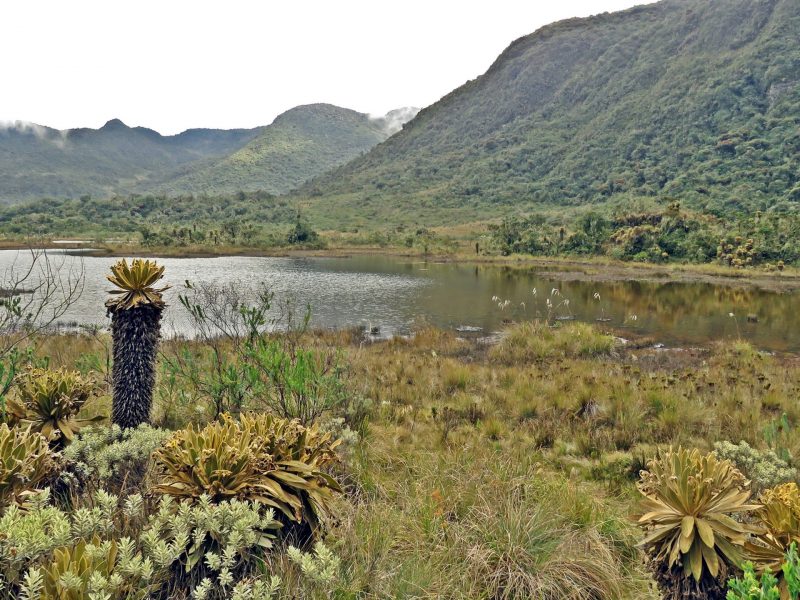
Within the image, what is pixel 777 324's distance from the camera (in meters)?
20.5

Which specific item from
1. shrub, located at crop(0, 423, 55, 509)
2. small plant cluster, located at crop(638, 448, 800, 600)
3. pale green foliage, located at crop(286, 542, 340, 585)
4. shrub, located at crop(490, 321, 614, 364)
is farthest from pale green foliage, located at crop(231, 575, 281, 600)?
shrub, located at crop(490, 321, 614, 364)

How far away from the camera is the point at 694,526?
2910mm

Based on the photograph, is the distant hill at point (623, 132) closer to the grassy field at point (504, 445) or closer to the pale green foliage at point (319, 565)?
the grassy field at point (504, 445)

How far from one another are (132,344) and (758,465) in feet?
21.6

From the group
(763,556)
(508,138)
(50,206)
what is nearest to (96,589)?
(763,556)

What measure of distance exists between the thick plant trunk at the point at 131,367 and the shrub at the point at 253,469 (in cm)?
212

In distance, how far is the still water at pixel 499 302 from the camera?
19719mm

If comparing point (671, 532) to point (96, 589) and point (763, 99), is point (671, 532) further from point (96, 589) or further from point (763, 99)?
point (763, 99)

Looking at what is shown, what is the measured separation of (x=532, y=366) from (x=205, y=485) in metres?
10.6

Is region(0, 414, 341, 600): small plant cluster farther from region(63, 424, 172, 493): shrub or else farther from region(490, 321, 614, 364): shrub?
region(490, 321, 614, 364): shrub

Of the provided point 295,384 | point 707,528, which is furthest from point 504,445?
point 707,528

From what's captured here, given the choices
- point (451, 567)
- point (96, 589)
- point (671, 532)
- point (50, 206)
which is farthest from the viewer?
point (50, 206)

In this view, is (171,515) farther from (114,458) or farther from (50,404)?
(50,404)

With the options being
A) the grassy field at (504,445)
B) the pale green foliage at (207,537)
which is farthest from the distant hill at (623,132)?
the pale green foliage at (207,537)
